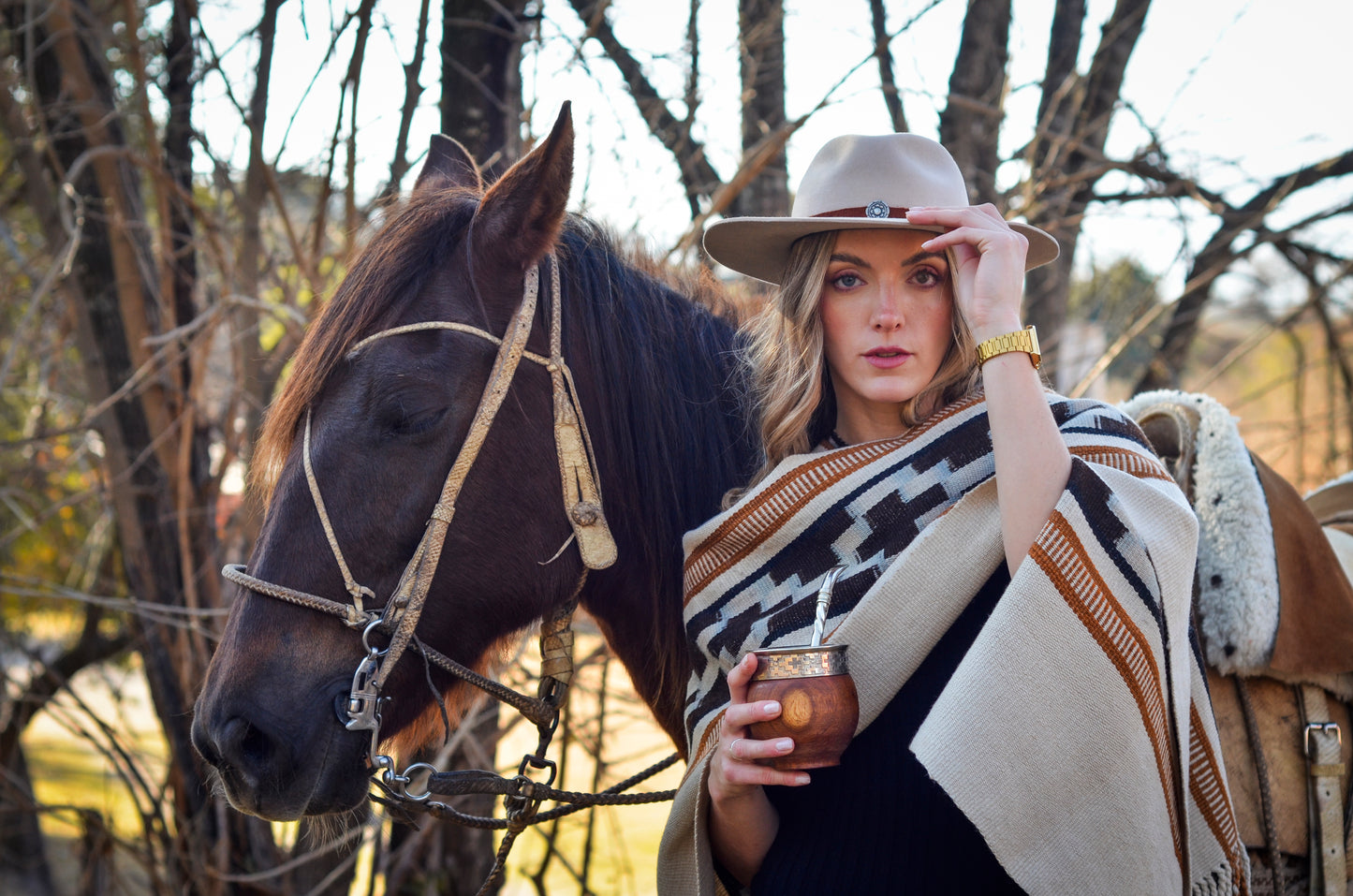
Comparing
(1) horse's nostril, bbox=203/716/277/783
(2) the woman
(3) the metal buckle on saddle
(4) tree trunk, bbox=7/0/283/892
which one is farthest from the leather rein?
(4) tree trunk, bbox=7/0/283/892

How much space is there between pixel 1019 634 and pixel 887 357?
1.73 ft

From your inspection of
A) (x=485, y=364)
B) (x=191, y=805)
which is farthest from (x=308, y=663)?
(x=191, y=805)

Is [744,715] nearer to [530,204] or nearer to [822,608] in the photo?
[822,608]

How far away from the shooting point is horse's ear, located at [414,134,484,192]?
83.3 inches

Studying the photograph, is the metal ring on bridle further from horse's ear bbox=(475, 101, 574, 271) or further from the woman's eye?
the woman's eye

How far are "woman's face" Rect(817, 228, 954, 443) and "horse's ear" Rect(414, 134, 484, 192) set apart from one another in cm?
90

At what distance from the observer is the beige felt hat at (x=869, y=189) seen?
1610mm

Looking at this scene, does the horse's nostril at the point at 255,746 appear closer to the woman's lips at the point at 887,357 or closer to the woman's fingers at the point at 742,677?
the woman's fingers at the point at 742,677

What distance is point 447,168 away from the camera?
7.34 ft

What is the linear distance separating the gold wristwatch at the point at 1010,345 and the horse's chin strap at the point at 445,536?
2.53 feet

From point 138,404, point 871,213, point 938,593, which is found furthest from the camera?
point 138,404

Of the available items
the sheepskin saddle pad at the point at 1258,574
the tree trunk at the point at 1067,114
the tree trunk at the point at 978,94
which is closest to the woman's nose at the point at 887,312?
the sheepskin saddle pad at the point at 1258,574

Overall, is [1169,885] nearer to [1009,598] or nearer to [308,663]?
[1009,598]

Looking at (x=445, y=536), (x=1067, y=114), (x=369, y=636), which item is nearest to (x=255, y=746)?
(x=369, y=636)
